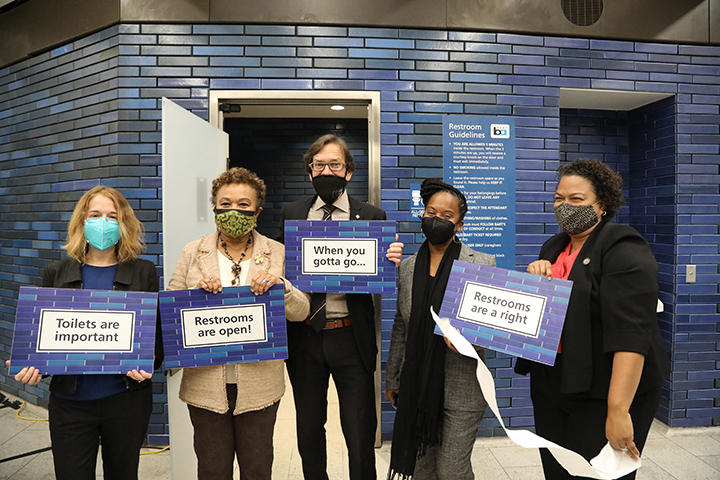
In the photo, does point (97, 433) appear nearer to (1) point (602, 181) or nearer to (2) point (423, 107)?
(1) point (602, 181)

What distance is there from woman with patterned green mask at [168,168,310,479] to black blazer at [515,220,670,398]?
1045mm

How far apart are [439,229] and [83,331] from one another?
Answer: 57.2 inches

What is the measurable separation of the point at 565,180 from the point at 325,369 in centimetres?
132

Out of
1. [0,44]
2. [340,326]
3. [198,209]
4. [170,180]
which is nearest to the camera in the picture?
[340,326]

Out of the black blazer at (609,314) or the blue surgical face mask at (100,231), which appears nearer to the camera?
the black blazer at (609,314)

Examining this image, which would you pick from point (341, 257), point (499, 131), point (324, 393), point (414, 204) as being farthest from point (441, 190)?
point (499, 131)

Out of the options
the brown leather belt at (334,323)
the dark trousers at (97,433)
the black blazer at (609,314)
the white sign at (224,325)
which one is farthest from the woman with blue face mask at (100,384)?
the black blazer at (609,314)

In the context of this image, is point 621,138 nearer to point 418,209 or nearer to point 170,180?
point 418,209

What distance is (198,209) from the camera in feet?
8.19

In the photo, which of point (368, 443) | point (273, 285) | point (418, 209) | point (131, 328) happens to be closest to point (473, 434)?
point (368, 443)

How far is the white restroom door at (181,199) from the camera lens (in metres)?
2.11

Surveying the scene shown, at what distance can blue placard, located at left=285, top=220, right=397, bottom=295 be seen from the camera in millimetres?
1785

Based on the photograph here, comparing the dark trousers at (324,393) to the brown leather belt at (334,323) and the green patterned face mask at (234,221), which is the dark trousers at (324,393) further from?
the green patterned face mask at (234,221)

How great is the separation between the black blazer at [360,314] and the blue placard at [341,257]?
5.2 inches
